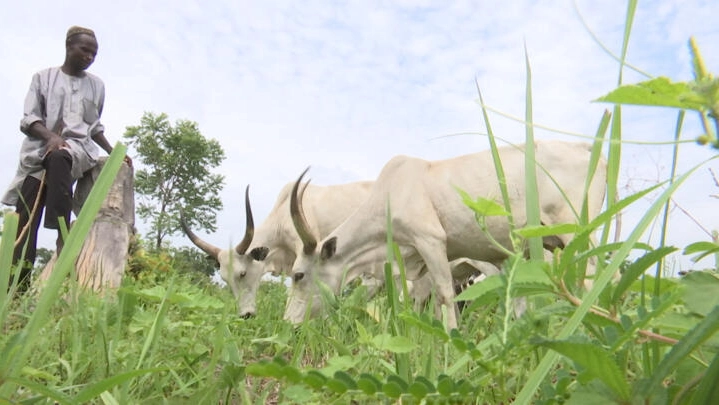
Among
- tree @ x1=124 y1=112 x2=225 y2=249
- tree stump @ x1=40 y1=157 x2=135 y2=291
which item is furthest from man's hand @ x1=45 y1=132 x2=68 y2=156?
tree @ x1=124 y1=112 x2=225 y2=249

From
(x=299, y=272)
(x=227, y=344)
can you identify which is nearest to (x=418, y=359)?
(x=227, y=344)

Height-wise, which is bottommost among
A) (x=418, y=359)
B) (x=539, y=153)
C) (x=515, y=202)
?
(x=418, y=359)

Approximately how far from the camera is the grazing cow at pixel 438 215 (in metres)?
5.46

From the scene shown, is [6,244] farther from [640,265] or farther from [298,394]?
[640,265]

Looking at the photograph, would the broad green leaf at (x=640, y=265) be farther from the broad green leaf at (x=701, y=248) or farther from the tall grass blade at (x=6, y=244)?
the tall grass blade at (x=6, y=244)

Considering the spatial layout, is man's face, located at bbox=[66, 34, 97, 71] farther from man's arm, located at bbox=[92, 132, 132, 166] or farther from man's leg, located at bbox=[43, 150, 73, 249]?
man's leg, located at bbox=[43, 150, 73, 249]

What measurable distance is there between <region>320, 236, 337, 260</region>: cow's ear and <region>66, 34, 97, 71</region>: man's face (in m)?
2.85

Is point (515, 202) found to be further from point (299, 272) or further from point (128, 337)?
point (128, 337)

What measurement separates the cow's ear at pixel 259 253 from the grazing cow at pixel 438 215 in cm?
211

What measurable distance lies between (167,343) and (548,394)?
3.88 ft

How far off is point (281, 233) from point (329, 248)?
9.37 ft

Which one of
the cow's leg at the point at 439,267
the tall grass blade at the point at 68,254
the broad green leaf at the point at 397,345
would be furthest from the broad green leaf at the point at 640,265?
the cow's leg at the point at 439,267

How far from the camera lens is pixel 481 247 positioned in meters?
5.59

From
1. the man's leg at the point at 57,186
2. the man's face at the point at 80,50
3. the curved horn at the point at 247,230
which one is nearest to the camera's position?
the man's leg at the point at 57,186
